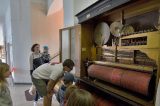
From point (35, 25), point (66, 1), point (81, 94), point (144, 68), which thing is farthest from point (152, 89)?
point (35, 25)

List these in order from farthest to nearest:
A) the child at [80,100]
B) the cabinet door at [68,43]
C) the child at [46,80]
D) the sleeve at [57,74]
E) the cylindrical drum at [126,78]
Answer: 1. the cabinet door at [68,43]
2. the child at [46,80]
3. the sleeve at [57,74]
4. the cylindrical drum at [126,78]
5. the child at [80,100]

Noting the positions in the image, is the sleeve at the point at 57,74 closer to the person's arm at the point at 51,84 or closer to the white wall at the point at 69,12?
the person's arm at the point at 51,84

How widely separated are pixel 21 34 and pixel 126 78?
5572 mm

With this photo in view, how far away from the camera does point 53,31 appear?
718cm

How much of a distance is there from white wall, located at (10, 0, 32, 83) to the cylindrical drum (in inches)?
191

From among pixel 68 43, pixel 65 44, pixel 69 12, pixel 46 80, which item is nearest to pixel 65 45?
pixel 65 44

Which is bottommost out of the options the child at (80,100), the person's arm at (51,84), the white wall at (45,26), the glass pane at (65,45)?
the person's arm at (51,84)

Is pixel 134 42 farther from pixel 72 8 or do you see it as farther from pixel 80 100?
pixel 72 8

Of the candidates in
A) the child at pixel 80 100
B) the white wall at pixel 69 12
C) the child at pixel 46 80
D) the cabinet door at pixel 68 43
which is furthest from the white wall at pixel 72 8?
the child at pixel 80 100

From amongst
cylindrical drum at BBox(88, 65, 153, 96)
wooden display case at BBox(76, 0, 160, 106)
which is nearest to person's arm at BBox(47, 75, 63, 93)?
wooden display case at BBox(76, 0, 160, 106)

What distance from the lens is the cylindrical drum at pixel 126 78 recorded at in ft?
5.07

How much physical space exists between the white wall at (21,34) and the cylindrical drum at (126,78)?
4839 mm

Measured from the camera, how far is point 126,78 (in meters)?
1.77

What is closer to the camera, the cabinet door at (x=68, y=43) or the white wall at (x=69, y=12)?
the cabinet door at (x=68, y=43)
